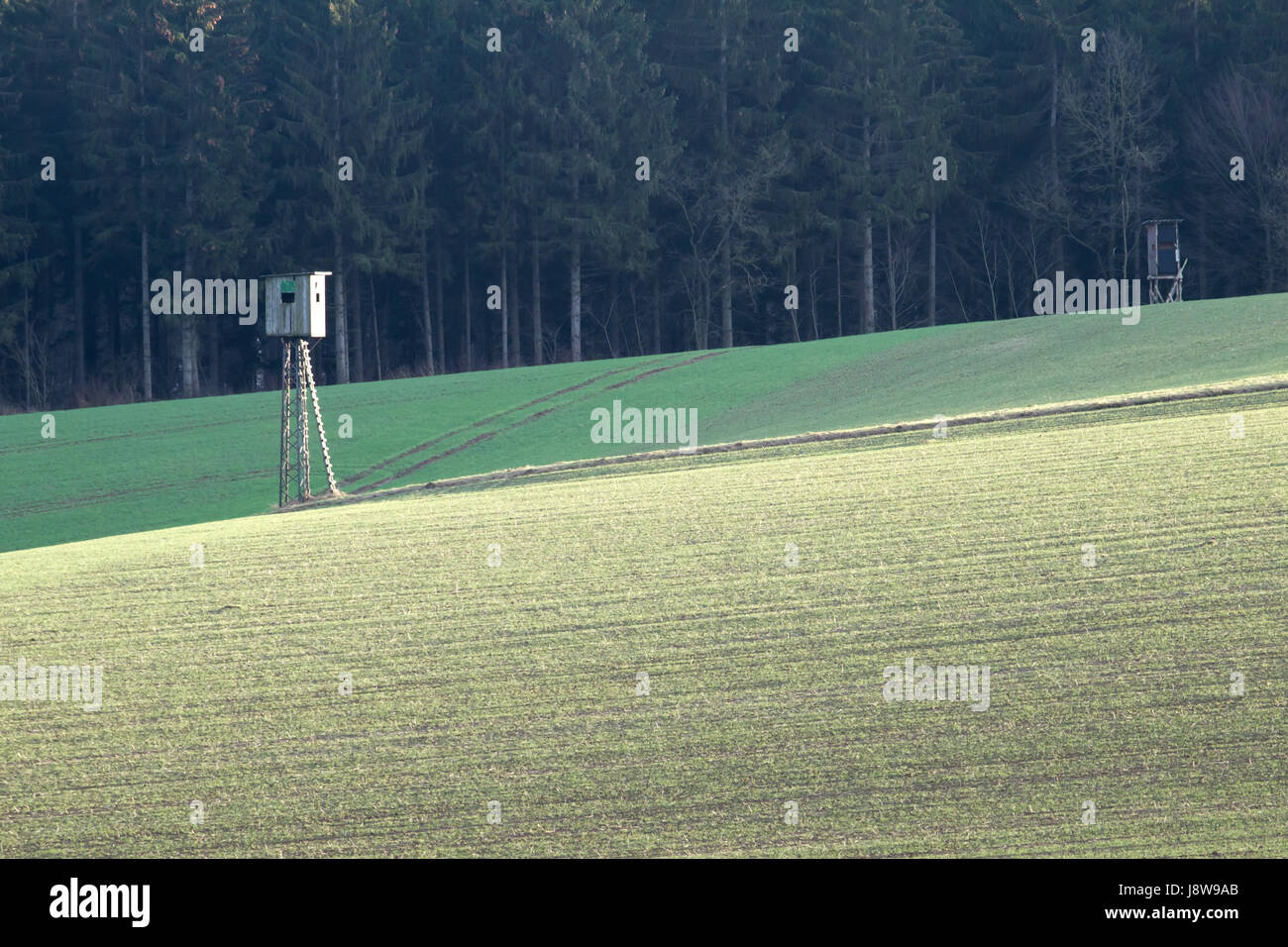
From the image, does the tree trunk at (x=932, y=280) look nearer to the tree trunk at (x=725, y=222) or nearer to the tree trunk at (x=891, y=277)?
the tree trunk at (x=891, y=277)

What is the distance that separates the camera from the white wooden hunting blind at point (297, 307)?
69.8ft

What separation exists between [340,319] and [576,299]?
8.95 m

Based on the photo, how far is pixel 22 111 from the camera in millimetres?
50875

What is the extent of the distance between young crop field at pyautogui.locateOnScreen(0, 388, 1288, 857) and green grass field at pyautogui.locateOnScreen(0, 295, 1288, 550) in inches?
362

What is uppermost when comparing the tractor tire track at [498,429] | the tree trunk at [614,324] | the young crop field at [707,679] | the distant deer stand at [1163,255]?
the tree trunk at [614,324]

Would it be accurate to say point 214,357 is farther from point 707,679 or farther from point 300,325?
point 707,679

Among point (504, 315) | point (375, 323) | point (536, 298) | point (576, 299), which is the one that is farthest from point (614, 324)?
point (375, 323)

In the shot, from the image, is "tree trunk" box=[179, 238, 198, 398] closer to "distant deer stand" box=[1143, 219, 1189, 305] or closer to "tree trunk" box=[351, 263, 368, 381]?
"tree trunk" box=[351, 263, 368, 381]

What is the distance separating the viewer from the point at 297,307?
2131 cm

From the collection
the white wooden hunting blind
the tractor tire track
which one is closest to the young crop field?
the white wooden hunting blind

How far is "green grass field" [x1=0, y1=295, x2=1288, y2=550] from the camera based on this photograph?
79.2ft

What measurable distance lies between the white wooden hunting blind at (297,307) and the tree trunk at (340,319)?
2777 cm

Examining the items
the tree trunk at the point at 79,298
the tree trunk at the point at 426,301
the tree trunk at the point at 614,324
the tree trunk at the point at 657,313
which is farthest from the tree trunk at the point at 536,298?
the tree trunk at the point at 79,298
